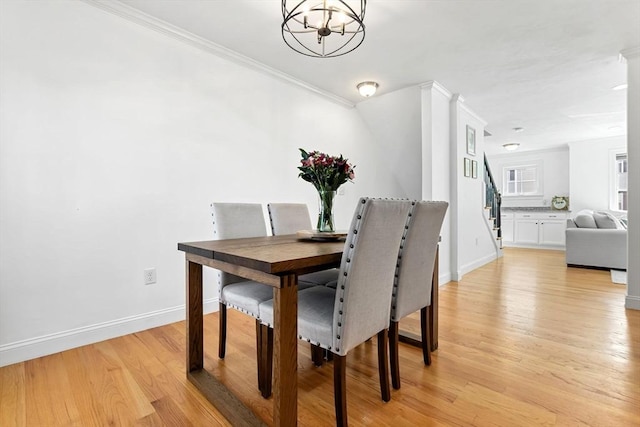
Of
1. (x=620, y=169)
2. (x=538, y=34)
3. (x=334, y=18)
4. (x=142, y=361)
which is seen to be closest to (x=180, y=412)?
(x=142, y=361)

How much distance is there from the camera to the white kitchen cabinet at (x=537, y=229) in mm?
6586

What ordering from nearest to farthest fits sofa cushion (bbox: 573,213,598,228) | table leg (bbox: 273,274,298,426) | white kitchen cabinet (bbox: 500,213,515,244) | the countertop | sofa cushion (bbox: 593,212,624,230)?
table leg (bbox: 273,274,298,426)
sofa cushion (bbox: 593,212,624,230)
sofa cushion (bbox: 573,213,598,228)
the countertop
white kitchen cabinet (bbox: 500,213,515,244)

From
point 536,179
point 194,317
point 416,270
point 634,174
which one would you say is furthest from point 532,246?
point 194,317

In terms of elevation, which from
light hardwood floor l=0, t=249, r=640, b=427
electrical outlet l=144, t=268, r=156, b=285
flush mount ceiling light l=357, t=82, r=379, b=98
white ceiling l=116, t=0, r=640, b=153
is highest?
white ceiling l=116, t=0, r=640, b=153

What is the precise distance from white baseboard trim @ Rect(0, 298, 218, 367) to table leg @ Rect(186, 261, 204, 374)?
0.88 m

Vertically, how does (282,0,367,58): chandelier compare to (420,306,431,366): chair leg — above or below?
above

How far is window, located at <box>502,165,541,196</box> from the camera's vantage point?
24.3 feet

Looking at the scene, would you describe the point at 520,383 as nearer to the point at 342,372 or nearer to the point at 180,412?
the point at 342,372

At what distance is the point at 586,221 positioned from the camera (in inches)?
187

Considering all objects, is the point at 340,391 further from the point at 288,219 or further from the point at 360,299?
the point at 288,219

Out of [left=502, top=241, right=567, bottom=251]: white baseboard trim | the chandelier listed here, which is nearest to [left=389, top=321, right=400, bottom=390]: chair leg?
the chandelier

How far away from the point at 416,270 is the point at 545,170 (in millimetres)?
7366

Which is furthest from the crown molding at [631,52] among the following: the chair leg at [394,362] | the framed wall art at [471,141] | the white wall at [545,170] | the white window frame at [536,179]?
the white window frame at [536,179]

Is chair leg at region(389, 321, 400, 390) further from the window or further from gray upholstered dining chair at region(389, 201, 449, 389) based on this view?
the window
